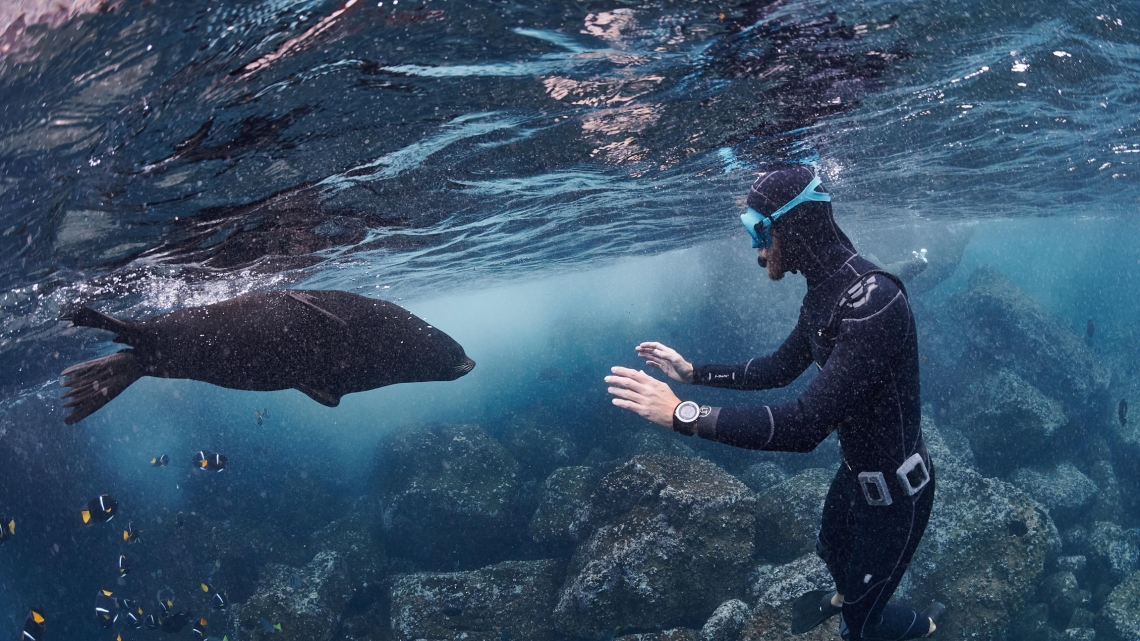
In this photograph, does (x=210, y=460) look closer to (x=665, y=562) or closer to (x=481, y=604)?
(x=481, y=604)

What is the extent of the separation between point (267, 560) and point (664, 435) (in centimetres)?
1420

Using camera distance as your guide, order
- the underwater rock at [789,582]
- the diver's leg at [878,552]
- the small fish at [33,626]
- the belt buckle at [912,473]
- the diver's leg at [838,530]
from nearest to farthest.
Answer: the belt buckle at [912,473] < the diver's leg at [878,552] < the diver's leg at [838,530] < the underwater rock at [789,582] < the small fish at [33,626]

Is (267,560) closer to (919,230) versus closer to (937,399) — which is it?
(937,399)

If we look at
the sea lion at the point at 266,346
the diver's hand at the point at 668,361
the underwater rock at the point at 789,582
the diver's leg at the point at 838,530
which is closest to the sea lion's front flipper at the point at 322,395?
the sea lion at the point at 266,346

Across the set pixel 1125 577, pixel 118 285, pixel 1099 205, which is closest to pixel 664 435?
pixel 1125 577

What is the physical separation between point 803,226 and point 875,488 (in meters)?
2.00

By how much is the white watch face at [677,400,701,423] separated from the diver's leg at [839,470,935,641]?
1792mm

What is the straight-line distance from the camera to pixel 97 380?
16.4ft

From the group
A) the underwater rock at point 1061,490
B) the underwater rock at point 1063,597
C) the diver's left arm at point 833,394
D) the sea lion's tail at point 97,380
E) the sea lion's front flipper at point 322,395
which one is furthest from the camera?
the underwater rock at point 1061,490

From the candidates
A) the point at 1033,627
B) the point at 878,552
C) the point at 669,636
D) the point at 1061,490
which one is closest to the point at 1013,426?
the point at 1061,490

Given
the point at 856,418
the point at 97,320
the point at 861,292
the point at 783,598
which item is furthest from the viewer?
the point at 783,598

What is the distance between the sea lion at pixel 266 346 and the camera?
5.08 m

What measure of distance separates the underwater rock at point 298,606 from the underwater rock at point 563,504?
5.41m

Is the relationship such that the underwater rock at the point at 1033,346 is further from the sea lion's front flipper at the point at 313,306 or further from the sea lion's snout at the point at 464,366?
the sea lion's front flipper at the point at 313,306
